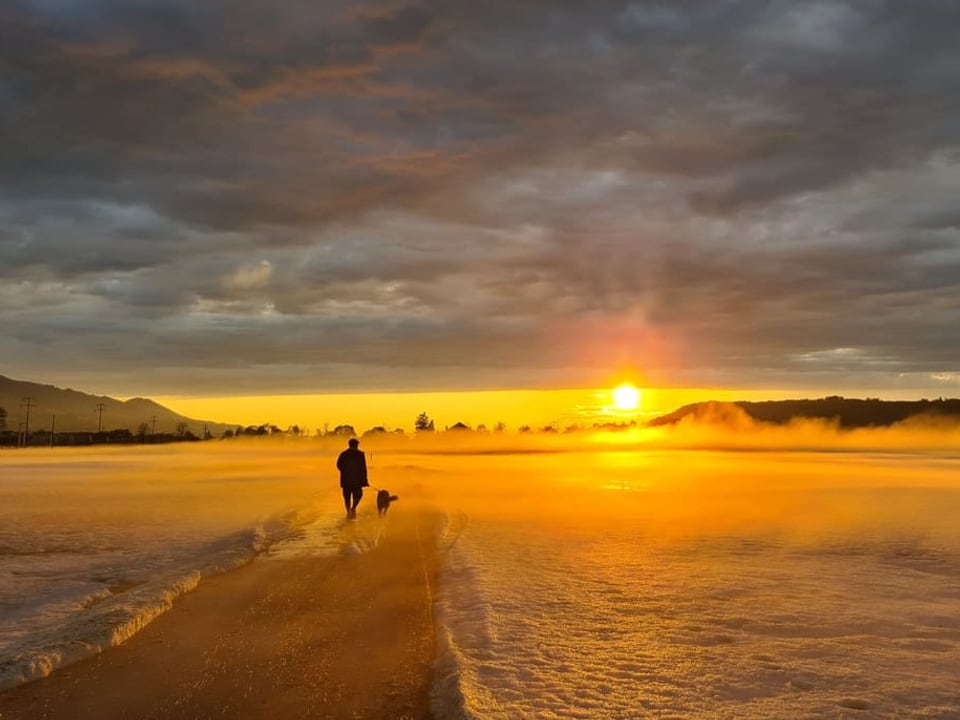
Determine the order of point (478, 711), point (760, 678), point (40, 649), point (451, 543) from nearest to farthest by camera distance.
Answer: point (478, 711) → point (760, 678) → point (40, 649) → point (451, 543)

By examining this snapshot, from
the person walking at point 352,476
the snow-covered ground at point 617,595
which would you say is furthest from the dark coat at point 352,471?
the snow-covered ground at point 617,595

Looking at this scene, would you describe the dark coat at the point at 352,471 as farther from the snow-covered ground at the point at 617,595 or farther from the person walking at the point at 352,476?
the snow-covered ground at the point at 617,595

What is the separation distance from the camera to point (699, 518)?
79.4 ft

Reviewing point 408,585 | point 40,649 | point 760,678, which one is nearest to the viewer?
point 760,678

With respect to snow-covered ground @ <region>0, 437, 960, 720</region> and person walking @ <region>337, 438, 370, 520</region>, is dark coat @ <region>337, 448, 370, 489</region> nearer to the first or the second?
person walking @ <region>337, 438, 370, 520</region>

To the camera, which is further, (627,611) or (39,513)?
(39,513)

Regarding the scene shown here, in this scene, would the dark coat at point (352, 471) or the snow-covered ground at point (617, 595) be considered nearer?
the snow-covered ground at point (617, 595)

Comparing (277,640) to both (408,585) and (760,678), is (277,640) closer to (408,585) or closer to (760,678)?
(408,585)

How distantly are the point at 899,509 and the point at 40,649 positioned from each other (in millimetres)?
25016

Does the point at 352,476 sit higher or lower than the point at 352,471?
lower

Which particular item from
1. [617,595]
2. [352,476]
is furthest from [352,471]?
[617,595]

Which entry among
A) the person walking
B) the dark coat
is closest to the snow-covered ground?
the person walking

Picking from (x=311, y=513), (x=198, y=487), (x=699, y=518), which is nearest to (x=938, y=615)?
(x=699, y=518)

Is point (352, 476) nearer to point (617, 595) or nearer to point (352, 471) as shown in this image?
point (352, 471)
